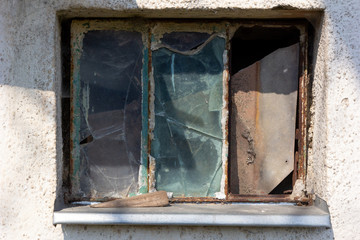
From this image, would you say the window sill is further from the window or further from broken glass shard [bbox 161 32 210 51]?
broken glass shard [bbox 161 32 210 51]

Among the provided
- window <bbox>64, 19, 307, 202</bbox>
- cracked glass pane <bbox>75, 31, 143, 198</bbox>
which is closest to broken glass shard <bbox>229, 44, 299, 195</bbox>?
window <bbox>64, 19, 307, 202</bbox>

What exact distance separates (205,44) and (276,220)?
964 mm

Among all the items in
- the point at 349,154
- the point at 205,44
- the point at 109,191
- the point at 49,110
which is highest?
the point at 205,44

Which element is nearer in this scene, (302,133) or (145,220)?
(145,220)

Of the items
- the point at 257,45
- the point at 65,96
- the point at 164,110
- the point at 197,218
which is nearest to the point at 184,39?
the point at 164,110

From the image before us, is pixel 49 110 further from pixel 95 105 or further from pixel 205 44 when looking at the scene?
pixel 205 44

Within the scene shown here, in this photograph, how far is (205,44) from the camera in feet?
7.61

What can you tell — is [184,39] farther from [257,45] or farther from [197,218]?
[197,218]

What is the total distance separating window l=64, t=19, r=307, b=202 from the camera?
2293mm

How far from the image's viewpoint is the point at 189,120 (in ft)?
7.61

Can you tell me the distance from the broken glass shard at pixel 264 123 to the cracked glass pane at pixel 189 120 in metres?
0.13

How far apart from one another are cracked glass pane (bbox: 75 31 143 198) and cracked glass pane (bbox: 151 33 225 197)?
121 millimetres

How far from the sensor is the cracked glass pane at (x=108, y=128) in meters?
2.29

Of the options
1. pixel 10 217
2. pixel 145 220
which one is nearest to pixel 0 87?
pixel 10 217
